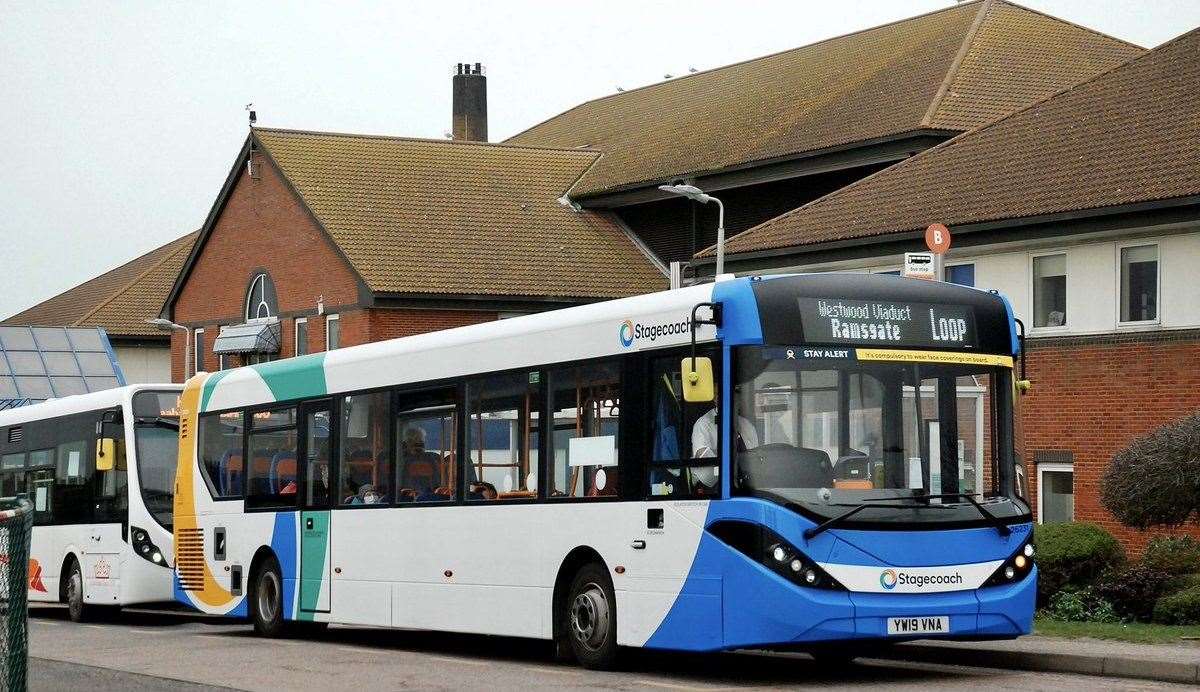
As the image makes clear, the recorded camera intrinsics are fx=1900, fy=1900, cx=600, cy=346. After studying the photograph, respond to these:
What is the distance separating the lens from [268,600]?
68.2 ft

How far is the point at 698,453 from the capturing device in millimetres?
13547

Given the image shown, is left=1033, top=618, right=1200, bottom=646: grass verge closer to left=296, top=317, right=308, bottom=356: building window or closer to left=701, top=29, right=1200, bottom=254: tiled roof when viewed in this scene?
left=701, top=29, right=1200, bottom=254: tiled roof

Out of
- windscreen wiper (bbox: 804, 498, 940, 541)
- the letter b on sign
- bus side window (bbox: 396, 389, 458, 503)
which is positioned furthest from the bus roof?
windscreen wiper (bbox: 804, 498, 940, 541)

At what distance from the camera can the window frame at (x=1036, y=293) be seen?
28.3m

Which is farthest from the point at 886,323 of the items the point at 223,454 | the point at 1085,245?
the point at 1085,245

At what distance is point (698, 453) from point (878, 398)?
1.34 meters

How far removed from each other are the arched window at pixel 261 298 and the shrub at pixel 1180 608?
37.2 metres

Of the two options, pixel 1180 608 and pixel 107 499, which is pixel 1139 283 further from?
pixel 107 499

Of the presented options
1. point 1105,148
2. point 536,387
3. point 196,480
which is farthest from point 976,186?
point 536,387

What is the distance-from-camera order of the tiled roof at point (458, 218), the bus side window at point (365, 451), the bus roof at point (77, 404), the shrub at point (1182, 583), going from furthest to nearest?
the tiled roof at point (458, 218)
the bus roof at point (77, 404)
the bus side window at point (365, 451)
the shrub at point (1182, 583)

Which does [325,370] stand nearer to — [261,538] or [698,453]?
[261,538]

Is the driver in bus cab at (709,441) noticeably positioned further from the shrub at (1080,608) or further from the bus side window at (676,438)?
the shrub at (1080,608)

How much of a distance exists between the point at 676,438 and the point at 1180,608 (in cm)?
572

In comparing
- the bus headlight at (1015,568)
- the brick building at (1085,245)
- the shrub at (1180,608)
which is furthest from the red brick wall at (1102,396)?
the bus headlight at (1015,568)
